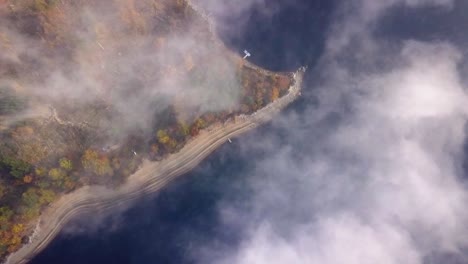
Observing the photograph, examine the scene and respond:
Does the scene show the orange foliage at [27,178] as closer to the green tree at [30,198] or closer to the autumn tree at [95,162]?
the green tree at [30,198]

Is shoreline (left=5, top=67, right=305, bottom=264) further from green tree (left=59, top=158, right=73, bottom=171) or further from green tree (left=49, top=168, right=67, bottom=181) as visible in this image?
green tree (left=59, top=158, right=73, bottom=171)

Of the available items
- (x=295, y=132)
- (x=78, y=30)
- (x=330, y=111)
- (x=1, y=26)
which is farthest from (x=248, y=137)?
(x=1, y=26)

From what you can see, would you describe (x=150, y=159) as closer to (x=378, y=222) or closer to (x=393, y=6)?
(x=378, y=222)

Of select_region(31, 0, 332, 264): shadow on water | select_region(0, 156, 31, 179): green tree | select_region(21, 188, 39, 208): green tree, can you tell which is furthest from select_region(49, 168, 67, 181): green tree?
select_region(31, 0, 332, 264): shadow on water

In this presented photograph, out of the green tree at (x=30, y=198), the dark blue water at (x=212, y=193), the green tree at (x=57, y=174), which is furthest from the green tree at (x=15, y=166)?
the dark blue water at (x=212, y=193)

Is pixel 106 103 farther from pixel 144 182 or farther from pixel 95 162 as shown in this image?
pixel 144 182
